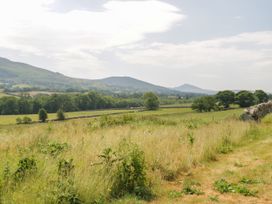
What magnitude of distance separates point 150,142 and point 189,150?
130cm

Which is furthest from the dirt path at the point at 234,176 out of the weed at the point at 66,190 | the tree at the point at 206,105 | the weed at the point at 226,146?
the tree at the point at 206,105

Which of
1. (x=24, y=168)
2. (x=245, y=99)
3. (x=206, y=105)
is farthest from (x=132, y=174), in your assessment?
(x=245, y=99)

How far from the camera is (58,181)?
502 cm

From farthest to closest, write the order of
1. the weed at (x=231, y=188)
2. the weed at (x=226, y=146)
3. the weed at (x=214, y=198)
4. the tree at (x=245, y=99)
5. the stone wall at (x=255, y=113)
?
the tree at (x=245, y=99)
the stone wall at (x=255, y=113)
the weed at (x=226, y=146)
the weed at (x=231, y=188)
the weed at (x=214, y=198)

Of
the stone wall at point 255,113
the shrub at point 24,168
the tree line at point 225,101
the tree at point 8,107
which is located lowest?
the tree at point 8,107

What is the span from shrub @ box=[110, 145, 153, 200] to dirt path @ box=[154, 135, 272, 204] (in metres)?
0.40

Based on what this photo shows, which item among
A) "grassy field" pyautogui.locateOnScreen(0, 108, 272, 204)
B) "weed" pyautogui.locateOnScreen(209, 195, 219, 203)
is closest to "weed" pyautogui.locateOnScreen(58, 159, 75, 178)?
"grassy field" pyautogui.locateOnScreen(0, 108, 272, 204)

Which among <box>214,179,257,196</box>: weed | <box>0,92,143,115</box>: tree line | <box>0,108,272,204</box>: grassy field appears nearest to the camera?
<box>0,108,272,204</box>: grassy field

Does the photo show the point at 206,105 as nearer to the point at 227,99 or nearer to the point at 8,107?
the point at 227,99

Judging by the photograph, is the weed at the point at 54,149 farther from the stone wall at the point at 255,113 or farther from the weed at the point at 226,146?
the stone wall at the point at 255,113

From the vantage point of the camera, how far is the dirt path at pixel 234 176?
5.95 meters

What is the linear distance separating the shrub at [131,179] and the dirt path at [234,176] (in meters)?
0.40

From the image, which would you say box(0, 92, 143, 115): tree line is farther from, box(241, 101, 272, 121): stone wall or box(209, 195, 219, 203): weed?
box(209, 195, 219, 203): weed

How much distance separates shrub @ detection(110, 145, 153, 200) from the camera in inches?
231
